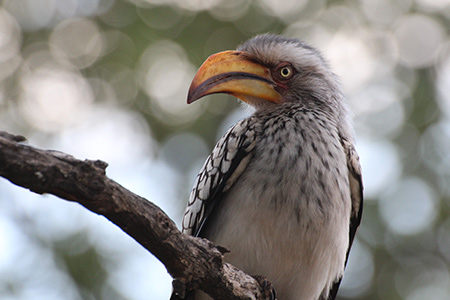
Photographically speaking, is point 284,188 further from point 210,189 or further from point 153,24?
point 153,24

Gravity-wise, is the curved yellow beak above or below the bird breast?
above

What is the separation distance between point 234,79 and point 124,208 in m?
2.03

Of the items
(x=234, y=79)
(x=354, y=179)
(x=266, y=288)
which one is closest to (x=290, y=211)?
(x=266, y=288)

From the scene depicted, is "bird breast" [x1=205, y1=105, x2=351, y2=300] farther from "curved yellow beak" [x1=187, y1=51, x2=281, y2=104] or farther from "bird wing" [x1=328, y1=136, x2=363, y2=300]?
"curved yellow beak" [x1=187, y1=51, x2=281, y2=104]

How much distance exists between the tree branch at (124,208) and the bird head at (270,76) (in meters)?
1.56

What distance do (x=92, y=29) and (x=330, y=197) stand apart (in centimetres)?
675

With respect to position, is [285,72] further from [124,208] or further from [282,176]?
[124,208]

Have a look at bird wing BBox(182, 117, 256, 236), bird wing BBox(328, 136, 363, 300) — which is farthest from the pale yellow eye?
bird wing BBox(328, 136, 363, 300)

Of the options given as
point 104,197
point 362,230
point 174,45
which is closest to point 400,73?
point 362,230

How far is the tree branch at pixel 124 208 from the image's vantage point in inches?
85.0

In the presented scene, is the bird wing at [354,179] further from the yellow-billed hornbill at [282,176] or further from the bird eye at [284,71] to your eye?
the bird eye at [284,71]

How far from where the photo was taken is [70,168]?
2.24 m

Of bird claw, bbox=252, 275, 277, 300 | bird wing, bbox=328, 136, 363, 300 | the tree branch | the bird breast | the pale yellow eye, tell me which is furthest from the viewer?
the pale yellow eye

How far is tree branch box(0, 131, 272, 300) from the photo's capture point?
2.16m
